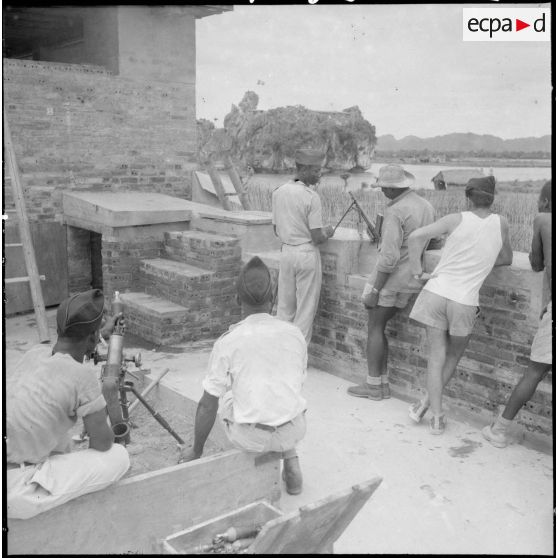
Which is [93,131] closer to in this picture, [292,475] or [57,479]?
[292,475]

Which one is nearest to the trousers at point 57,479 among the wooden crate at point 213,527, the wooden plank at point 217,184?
the wooden crate at point 213,527

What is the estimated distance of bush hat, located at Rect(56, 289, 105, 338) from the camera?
3240 millimetres

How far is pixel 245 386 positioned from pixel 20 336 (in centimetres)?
540

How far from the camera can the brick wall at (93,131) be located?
9.39 m

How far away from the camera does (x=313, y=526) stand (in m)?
3.00

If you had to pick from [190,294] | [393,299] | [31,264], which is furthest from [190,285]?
[393,299]

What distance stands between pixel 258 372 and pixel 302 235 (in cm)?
289

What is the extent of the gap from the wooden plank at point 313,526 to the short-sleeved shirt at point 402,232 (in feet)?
9.05

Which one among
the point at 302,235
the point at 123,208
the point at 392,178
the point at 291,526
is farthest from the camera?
the point at 123,208

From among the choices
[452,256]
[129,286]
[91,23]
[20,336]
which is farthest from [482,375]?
[91,23]

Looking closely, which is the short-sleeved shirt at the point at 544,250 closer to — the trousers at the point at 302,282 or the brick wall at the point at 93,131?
the trousers at the point at 302,282

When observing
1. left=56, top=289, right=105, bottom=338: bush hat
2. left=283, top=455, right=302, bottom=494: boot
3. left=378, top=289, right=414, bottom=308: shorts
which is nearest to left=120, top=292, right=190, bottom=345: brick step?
left=378, top=289, right=414, bottom=308: shorts

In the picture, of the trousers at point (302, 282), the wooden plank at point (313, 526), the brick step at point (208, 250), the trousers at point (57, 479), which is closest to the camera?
the wooden plank at point (313, 526)

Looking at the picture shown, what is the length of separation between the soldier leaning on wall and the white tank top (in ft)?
1.01
